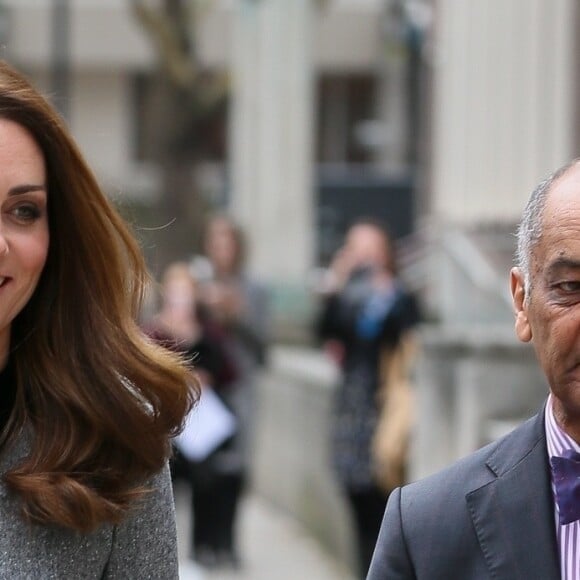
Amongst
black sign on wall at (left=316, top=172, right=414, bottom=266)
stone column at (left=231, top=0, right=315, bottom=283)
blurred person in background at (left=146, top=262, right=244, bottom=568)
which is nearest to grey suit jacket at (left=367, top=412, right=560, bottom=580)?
blurred person in background at (left=146, top=262, right=244, bottom=568)

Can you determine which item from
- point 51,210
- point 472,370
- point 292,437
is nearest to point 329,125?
point 292,437

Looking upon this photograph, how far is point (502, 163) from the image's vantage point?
12.0 metres

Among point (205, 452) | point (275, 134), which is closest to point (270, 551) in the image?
point (205, 452)

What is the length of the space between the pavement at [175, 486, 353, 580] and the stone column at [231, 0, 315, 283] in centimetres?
697

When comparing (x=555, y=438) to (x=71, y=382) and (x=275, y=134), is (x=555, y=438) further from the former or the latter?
(x=275, y=134)

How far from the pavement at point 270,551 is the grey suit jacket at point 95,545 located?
228 inches

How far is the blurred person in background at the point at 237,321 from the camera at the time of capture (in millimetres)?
10336

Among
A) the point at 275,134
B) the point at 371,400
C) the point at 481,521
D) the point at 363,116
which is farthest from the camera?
the point at 363,116

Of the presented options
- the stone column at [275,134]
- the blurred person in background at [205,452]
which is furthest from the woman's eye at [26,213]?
the stone column at [275,134]

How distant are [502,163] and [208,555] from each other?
A: 11.1ft

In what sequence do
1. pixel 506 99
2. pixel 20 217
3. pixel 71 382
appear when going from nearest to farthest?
pixel 20 217
pixel 71 382
pixel 506 99

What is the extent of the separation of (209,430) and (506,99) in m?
3.40

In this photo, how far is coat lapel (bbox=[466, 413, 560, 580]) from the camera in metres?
2.84

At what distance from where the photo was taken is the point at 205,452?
1011 centimetres
